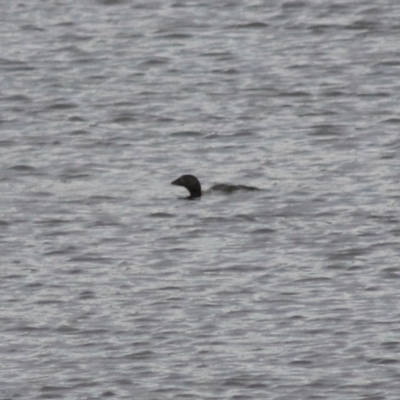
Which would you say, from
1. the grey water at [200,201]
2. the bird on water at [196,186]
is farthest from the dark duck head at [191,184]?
the grey water at [200,201]

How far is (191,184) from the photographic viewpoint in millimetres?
20516

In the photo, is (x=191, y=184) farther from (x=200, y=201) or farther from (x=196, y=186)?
(x=200, y=201)

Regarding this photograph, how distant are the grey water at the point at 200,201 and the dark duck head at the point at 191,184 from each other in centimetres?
13

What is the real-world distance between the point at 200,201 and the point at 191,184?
0.83ft

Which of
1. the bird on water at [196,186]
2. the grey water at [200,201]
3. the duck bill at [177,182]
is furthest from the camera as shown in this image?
the duck bill at [177,182]

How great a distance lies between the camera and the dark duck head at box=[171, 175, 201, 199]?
20484 millimetres

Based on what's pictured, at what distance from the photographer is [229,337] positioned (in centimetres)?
1543

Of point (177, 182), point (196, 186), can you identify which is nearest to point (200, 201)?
point (196, 186)

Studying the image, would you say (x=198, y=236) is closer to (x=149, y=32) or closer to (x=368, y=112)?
(x=368, y=112)

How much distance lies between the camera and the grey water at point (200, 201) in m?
14.9

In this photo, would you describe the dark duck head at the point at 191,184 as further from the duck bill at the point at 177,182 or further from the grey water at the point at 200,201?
the grey water at the point at 200,201

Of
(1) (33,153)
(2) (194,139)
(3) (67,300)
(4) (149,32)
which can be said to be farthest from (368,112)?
(3) (67,300)

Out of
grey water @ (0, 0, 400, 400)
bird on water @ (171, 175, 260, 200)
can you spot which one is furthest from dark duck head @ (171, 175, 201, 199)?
grey water @ (0, 0, 400, 400)

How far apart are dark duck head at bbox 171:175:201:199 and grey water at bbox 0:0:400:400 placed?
13 cm
